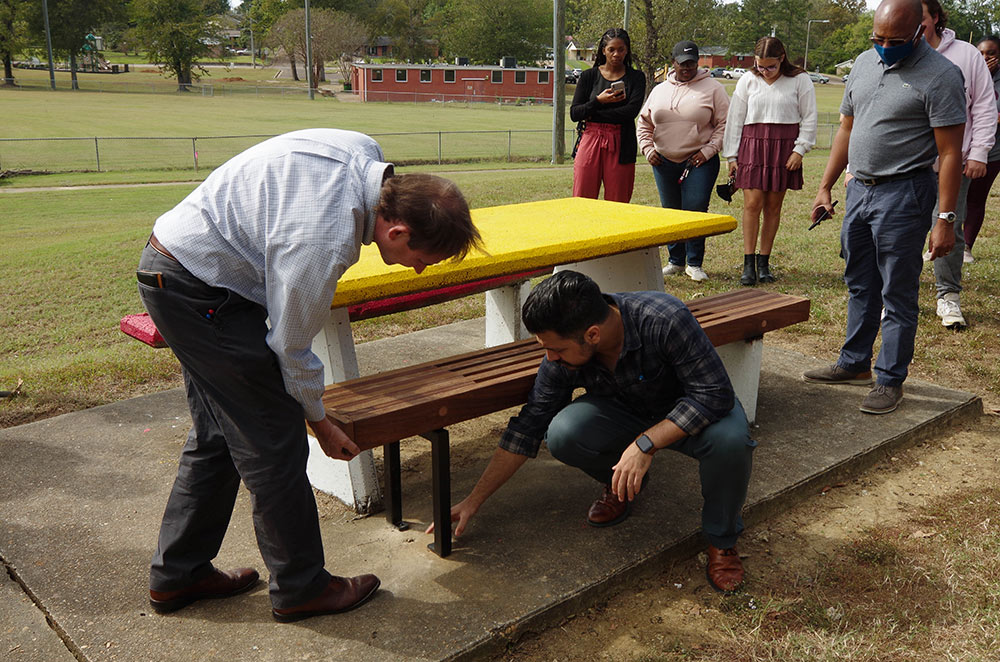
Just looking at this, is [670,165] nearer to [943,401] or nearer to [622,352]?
[943,401]

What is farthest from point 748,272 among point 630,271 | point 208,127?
point 208,127

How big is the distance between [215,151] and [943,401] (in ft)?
78.4

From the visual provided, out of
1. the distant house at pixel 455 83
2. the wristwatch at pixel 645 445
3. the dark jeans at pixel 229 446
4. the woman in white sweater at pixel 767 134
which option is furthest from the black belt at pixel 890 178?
the distant house at pixel 455 83

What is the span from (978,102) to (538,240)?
107 inches

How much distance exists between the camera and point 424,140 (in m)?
29.8

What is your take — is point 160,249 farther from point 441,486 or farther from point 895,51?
point 895,51

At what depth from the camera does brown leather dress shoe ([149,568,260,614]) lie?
270 centimetres

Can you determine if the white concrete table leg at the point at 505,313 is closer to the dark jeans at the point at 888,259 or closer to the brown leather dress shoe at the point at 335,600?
the dark jeans at the point at 888,259

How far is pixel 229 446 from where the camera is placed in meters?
2.46

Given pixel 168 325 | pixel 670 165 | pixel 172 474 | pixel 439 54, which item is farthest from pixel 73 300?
pixel 439 54

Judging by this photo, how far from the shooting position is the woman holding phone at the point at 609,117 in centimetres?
648

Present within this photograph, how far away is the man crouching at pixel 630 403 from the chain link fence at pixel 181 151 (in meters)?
19.1

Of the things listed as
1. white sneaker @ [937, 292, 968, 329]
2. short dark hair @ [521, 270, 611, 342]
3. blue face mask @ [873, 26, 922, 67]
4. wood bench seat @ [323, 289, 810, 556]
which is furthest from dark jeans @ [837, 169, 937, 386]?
short dark hair @ [521, 270, 611, 342]

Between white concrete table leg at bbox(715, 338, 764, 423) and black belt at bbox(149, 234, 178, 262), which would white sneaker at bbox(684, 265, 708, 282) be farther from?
black belt at bbox(149, 234, 178, 262)
